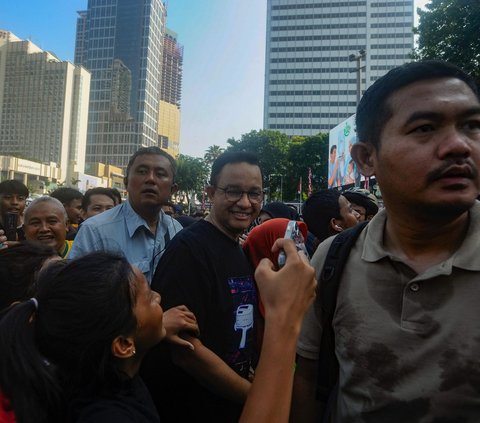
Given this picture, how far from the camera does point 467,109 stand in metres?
1.20

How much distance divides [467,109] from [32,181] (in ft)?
279

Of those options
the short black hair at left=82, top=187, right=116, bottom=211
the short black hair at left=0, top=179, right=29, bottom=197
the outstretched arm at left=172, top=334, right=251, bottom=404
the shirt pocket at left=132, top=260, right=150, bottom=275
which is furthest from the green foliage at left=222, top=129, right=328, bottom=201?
the outstretched arm at left=172, top=334, right=251, bottom=404

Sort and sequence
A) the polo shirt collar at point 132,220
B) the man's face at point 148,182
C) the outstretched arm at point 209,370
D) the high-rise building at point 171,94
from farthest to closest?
the high-rise building at point 171,94 < the man's face at point 148,182 < the polo shirt collar at point 132,220 < the outstretched arm at point 209,370

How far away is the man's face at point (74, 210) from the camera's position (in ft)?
19.9

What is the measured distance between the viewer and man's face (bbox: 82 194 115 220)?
5.17 metres

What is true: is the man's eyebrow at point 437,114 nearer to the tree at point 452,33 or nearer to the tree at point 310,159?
the tree at point 452,33

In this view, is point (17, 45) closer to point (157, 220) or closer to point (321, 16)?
point (321, 16)

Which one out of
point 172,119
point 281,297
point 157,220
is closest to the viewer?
point 281,297

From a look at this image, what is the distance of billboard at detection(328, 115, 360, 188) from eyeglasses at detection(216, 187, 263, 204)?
20.6 metres

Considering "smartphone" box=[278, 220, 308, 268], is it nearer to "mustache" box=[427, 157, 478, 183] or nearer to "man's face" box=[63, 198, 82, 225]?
"mustache" box=[427, 157, 478, 183]

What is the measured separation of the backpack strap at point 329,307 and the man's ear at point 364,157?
0.88 feet

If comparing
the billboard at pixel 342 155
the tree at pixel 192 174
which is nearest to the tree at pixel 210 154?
the tree at pixel 192 174

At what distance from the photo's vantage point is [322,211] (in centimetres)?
380

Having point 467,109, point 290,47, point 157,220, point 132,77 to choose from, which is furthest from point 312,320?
point 132,77
